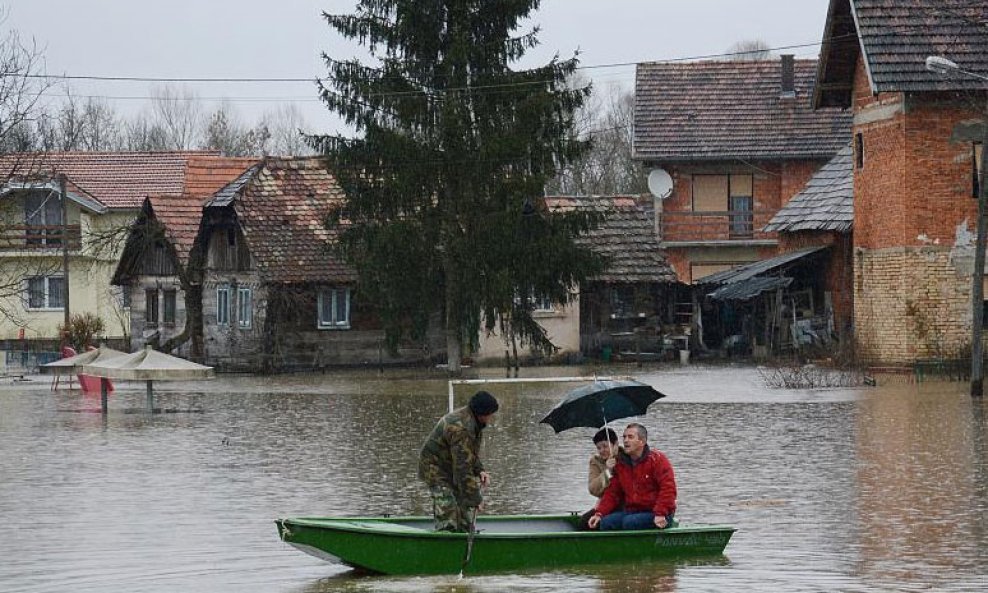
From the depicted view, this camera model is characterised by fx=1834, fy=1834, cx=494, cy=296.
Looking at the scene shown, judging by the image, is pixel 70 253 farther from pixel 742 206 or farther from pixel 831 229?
pixel 831 229

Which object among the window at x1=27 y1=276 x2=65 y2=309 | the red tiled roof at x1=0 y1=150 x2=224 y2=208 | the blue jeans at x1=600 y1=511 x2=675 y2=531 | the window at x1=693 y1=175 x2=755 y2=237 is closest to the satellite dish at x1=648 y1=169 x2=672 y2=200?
the window at x1=693 y1=175 x2=755 y2=237

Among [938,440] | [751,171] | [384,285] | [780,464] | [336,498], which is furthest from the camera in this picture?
[751,171]

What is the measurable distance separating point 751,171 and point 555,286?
1579 cm

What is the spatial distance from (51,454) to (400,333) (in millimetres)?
24282

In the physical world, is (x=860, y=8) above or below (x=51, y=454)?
above

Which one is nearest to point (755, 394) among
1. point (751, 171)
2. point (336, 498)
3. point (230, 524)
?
point (336, 498)

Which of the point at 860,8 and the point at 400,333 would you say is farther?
the point at 400,333

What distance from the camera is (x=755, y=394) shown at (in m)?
38.0

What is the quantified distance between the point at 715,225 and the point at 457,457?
1953 inches

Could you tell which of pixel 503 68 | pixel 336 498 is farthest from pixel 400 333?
pixel 336 498

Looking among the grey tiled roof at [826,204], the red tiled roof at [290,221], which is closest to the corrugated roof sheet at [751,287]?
the grey tiled roof at [826,204]

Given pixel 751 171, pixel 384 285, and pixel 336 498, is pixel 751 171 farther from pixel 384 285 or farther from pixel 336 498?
pixel 336 498

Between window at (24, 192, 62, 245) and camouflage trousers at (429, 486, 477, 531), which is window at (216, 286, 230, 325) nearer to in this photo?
window at (24, 192, 62, 245)

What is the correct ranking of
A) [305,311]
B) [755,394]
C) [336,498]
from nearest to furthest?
1. [336,498]
2. [755,394]
3. [305,311]
